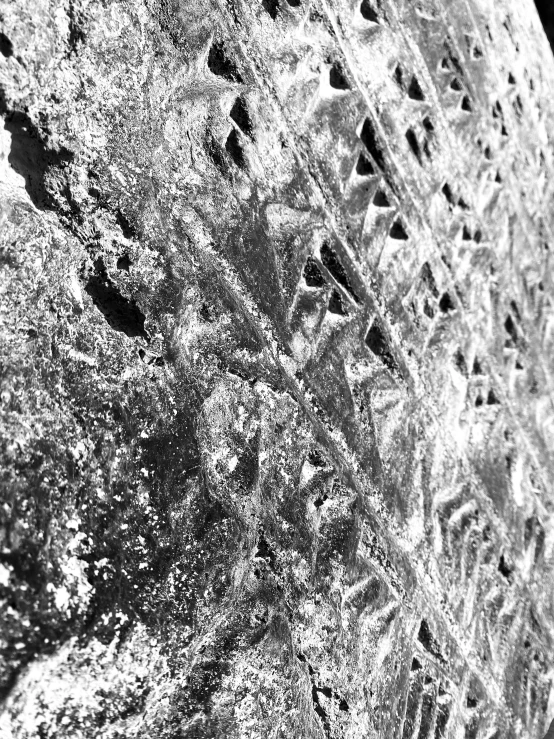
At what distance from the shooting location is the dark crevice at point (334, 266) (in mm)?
844

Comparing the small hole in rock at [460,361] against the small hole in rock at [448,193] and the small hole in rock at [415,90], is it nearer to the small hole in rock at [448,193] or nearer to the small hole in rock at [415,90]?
the small hole in rock at [448,193]

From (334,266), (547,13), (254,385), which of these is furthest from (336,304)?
(547,13)

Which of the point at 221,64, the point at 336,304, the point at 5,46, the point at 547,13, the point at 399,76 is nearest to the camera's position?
the point at 5,46

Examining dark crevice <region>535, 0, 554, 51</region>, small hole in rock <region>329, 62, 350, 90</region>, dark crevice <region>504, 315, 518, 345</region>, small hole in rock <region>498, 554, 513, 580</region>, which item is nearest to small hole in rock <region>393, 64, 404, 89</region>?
small hole in rock <region>329, 62, 350, 90</region>

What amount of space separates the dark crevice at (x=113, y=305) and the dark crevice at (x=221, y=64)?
25 centimetres

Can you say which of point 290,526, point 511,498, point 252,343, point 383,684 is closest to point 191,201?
point 252,343

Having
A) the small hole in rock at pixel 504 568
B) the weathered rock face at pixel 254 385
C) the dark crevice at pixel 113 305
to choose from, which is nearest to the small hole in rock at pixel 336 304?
the weathered rock face at pixel 254 385

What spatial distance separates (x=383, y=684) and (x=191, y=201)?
60 centimetres

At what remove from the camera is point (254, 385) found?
0.75 metres

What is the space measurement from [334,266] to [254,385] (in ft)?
0.65

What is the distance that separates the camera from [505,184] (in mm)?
1196

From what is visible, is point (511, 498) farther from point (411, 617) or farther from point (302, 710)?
point (302, 710)

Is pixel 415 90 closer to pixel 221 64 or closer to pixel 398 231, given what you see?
pixel 398 231

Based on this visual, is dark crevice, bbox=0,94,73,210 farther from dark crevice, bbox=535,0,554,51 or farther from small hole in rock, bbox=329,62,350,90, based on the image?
dark crevice, bbox=535,0,554,51
